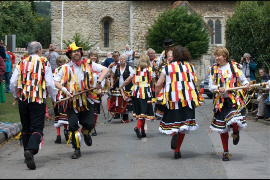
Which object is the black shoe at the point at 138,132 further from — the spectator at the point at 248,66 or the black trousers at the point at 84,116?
the spectator at the point at 248,66

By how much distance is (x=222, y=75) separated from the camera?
9.62 metres

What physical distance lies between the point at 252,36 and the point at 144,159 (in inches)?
755

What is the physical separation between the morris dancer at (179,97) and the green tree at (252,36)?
1456cm

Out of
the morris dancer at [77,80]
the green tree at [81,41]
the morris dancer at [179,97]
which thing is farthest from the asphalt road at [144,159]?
the green tree at [81,41]

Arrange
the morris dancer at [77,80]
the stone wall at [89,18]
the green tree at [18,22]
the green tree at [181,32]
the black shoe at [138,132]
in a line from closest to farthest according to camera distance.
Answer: the morris dancer at [77,80]
the black shoe at [138,132]
the green tree at [181,32]
the stone wall at [89,18]
the green tree at [18,22]

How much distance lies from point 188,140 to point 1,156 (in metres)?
3.94

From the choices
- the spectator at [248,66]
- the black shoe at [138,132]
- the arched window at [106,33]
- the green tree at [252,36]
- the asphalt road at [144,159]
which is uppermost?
the arched window at [106,33]

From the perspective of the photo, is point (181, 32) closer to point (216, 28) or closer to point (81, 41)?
point (81, 41)

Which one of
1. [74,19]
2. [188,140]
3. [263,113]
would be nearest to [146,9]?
[74,19]

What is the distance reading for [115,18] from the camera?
169 ft

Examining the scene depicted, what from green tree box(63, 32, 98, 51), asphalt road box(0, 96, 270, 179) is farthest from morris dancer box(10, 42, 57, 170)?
green tree box(63, 32, 98, 51)

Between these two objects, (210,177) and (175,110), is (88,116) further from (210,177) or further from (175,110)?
(210,177)

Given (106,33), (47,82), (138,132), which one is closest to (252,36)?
(138,132)

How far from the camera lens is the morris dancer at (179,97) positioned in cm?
966
